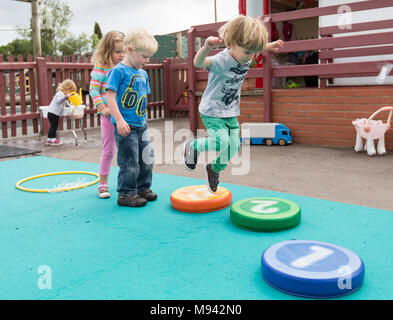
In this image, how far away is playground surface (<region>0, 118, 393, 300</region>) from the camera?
90.4 inches

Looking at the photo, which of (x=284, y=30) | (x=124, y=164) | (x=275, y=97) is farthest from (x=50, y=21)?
(x=124, y=164)

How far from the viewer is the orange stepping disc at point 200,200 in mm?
3641

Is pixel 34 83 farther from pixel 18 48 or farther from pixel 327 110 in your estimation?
pixel 18 48

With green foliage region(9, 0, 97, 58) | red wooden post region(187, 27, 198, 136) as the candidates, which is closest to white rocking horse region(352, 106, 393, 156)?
red wooden post region(187, 27, 198, 136)

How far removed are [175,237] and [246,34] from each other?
171 cm

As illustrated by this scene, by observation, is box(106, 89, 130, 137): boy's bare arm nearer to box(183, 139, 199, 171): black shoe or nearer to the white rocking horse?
box(183, 139, 199, 171): black shoe

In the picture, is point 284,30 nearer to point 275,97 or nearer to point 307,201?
point 275,97

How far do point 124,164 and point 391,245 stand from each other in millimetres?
2424

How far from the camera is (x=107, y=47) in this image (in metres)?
4.07

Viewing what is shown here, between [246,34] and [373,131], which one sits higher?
[246,34]

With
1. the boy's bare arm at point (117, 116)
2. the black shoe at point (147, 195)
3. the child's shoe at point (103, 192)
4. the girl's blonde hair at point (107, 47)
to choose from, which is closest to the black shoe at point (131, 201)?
the black shoe at point (147, 195)

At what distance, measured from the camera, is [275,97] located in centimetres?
772

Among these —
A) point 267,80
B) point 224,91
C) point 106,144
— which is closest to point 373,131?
point 267,80

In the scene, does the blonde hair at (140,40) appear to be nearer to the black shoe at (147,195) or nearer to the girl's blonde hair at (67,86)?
the black shoe at (147,195)
